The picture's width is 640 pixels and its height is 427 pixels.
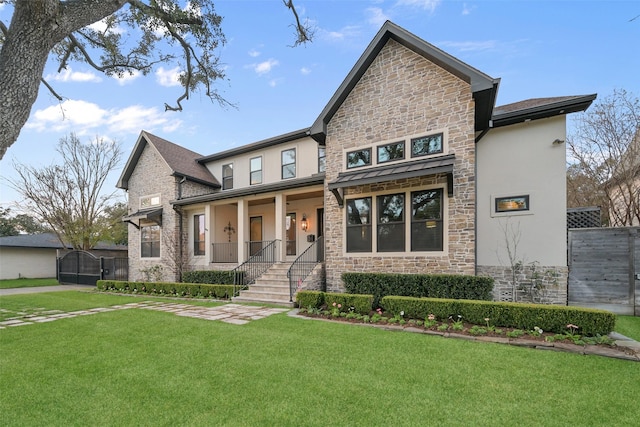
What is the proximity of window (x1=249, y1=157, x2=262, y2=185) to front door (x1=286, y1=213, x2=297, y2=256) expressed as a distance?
2352 millimetres

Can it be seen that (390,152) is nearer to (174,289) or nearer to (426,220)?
(426,220)

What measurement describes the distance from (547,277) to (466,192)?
132 inches

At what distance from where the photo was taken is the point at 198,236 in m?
15.0

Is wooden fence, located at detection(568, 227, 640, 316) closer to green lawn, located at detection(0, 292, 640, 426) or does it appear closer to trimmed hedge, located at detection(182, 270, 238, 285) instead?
green lawn, located at detection(0, 292, 640, 426)

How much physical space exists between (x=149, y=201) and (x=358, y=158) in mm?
12197

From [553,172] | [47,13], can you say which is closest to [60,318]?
[47,13]

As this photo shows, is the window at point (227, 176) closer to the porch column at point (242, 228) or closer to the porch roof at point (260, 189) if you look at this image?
the porch roof at point (260, 189)

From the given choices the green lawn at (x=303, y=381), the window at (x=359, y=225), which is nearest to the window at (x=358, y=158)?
the window at (x=359, y=225)

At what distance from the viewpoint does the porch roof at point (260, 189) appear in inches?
436

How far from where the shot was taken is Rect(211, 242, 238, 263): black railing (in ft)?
46.8

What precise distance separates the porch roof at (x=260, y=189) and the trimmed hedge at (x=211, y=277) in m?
3.28

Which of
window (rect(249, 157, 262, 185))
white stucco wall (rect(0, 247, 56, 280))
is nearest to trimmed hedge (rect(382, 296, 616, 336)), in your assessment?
window (rect(249, 157, 262, 185))

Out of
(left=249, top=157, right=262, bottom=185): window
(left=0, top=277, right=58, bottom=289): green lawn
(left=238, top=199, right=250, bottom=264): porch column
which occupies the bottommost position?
→ (left=0, top=277, right=58, bottom=289): green lawn

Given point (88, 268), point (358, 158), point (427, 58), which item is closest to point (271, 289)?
point (358, 158)
